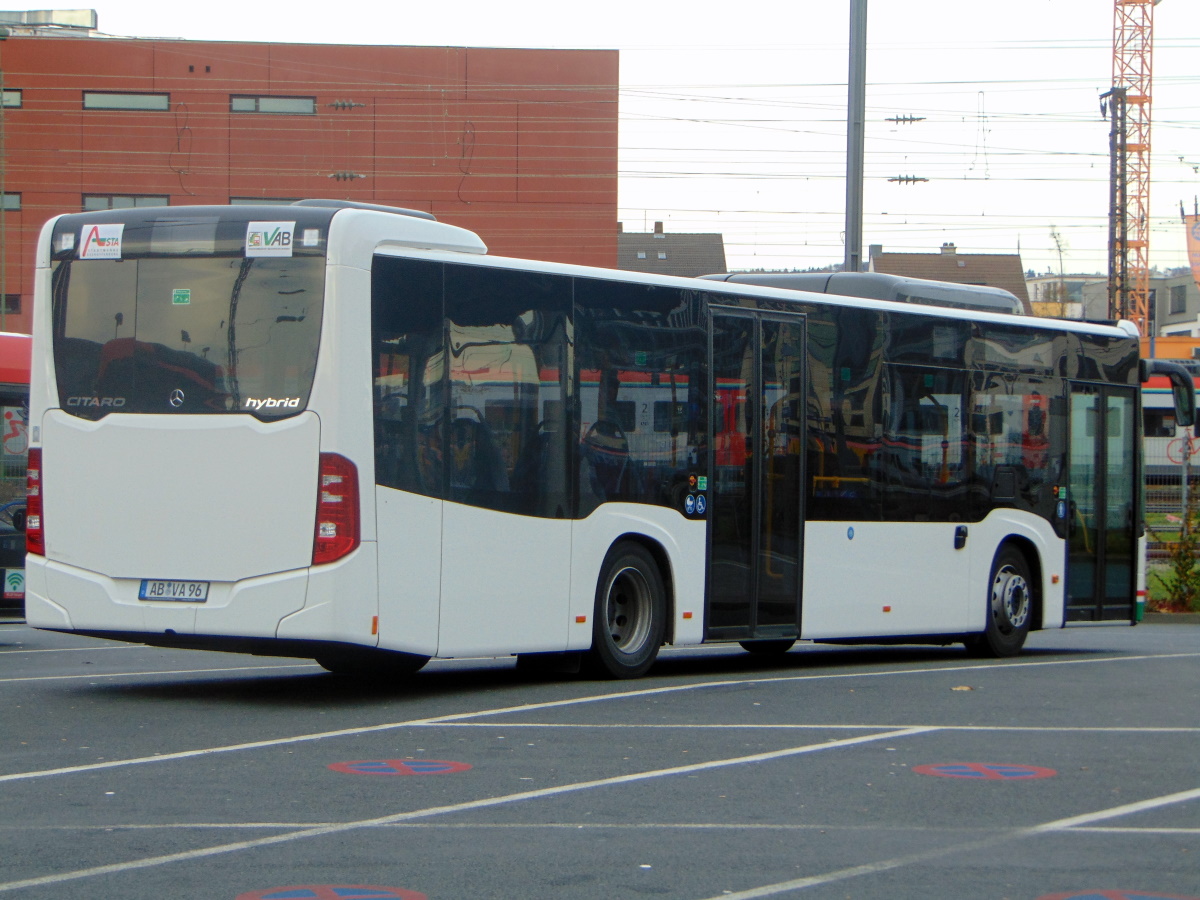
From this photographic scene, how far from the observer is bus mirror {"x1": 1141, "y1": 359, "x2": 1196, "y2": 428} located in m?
17.6

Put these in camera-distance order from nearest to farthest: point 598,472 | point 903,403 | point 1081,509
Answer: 1. point 598,472
2. point 903,403
3. point 1081,509

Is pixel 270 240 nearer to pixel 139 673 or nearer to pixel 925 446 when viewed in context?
pixel 139 673

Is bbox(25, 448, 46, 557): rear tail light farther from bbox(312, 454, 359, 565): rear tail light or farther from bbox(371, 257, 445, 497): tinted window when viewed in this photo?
bbox(371, 257, 445, 497): tinted window

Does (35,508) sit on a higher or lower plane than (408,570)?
higher

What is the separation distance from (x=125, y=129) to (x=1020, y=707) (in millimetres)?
47894

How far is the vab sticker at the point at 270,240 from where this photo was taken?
1070 centimetres

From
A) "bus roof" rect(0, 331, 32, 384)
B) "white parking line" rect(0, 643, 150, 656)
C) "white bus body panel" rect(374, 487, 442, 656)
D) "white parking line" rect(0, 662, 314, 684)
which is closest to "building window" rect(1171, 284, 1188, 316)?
"bus roof" rect(0, 331, 32, 384)

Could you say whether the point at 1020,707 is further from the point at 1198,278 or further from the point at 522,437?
the point at 1198,278

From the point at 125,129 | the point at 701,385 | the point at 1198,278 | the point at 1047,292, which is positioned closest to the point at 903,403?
the point at 701,385

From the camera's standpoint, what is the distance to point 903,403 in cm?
1493

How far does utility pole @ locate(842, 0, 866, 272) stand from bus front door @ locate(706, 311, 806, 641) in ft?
21.2

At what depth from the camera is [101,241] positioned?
11.2 meters

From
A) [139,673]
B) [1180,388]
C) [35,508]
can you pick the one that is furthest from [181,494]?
[1180,388]

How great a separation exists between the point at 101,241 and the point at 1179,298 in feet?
395
